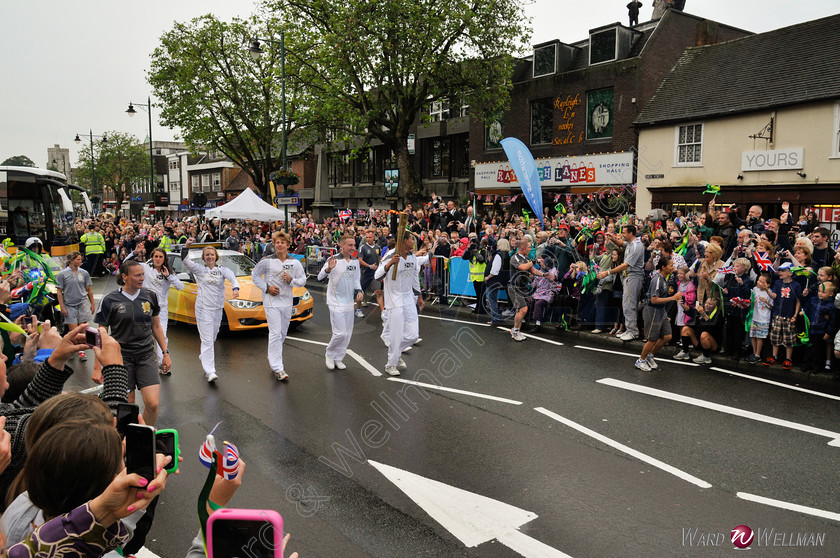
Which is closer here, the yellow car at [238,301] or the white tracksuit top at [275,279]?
the white tracksuit top at [275,279]

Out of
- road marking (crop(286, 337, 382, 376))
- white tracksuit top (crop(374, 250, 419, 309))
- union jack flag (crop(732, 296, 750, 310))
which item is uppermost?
white tracksuit top (crop(374, 250, 419, 309))

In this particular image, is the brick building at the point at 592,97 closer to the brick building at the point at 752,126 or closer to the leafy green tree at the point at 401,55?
the brick building at the point at 752,126

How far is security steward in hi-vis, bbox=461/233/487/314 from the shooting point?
44.8 ft

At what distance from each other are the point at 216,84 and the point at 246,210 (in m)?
12.9

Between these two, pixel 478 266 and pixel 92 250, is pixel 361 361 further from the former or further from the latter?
pixel 92 250

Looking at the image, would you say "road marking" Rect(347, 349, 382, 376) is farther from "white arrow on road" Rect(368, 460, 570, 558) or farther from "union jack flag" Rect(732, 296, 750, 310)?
"union jack flag" Rect(732, 296, 750, 310)

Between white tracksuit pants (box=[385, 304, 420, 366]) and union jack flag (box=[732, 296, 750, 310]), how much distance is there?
487cm

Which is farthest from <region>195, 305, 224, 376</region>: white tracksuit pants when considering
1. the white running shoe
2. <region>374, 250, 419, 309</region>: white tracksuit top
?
the white running shoe

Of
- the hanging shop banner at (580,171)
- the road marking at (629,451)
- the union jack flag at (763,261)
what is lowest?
the road marking at (629,451)

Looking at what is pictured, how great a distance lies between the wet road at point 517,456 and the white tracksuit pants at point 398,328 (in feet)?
1.27

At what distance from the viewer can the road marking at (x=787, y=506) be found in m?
4.58

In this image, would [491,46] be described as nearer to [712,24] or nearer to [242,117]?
[712,24]

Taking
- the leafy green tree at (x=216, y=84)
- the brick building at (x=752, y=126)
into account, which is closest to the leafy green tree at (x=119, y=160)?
the leafy green tree at (x=216, y=84)

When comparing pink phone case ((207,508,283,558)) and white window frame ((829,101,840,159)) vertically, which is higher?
white window frame ((829,101,840,159))
